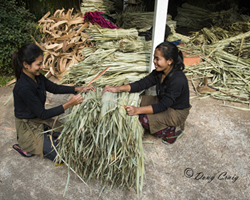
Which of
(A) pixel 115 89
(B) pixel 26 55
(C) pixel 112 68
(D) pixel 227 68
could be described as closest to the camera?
(B) pixel 26 55

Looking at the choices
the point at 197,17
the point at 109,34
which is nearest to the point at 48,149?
the point at 109,34

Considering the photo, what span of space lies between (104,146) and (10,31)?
9.39 ft

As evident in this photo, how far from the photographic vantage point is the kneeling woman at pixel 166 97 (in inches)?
74.9

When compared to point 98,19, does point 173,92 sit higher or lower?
lower

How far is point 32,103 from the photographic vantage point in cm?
171

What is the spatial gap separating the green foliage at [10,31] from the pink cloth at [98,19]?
1.12 metres

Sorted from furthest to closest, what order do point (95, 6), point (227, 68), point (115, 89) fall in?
point (95, 6) < point (227, 68) < point (115, 89)

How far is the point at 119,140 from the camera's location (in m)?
1.69

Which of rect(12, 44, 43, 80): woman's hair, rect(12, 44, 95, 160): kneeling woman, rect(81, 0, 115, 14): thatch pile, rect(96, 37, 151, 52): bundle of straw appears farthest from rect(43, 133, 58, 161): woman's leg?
rect(81, 0, 115, 14): thatch pile

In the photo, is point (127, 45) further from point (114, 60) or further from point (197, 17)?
point (197, 17)

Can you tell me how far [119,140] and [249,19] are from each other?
4.50 metres

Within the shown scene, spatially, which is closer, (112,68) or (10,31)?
(112,68)

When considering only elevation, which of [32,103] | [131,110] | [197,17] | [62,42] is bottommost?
[131,110]

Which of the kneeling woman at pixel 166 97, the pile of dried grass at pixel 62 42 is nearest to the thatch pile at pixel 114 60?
the pile of dried grass at pixel 62 42
